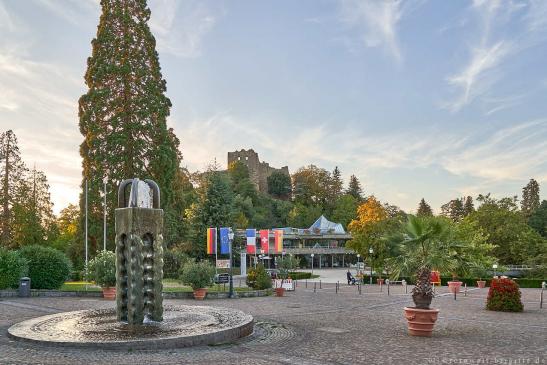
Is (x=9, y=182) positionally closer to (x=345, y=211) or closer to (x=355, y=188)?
(x=345, y=211)

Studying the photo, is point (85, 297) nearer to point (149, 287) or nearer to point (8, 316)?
point (8, 316)

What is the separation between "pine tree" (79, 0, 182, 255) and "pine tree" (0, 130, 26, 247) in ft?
45.3

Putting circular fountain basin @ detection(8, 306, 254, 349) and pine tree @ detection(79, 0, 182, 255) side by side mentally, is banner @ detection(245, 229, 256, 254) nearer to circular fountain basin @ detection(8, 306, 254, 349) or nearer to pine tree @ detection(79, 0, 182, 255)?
pine tree @ detection(79, 0, 182, 255)

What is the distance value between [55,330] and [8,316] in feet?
17.8

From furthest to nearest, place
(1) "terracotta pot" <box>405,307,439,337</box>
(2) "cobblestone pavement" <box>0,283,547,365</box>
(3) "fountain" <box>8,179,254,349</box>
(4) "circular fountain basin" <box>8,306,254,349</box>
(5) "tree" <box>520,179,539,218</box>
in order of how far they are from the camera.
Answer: (5) "tree" <box>520,179,539,218</box>
(1) "terracotta pot" <box>405,307,439,337</box>
(3) "fountain" <box>8,179,254,349</box>
(4) "circular fountain basin" <box>8,306,254,349</box>
(2) "cobblestone pavement" <box>0,283,547,365</box>

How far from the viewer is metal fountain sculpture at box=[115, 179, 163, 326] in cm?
1300

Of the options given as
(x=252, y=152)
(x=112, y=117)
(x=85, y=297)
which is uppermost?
(x=252, y=152)

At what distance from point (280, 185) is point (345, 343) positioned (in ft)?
380

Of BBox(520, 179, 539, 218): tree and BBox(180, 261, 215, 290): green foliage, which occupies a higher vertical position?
BBox(520, 179, 539, 218): tree

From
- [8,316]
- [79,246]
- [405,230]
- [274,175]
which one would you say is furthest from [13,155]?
[274,175]

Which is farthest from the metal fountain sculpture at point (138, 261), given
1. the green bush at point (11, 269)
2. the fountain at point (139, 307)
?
the green bush at point (11, 269)

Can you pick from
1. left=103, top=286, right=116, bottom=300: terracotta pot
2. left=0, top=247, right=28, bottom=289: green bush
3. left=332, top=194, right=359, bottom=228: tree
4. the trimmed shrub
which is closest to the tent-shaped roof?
left=332, top=194, right=359, bottom=228: tree

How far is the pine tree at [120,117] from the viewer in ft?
128

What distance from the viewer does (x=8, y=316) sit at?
662 inches
